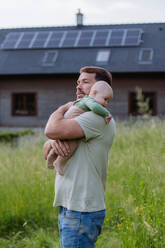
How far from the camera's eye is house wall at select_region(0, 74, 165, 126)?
72.2ft

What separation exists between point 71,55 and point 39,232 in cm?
1918

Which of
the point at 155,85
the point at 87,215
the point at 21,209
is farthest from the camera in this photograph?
the point at 155,85

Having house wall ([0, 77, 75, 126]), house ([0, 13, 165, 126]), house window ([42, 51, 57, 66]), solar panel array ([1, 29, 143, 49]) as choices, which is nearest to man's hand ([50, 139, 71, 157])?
house ([0, 13, 165, 126])

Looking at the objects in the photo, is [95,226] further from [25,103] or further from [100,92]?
[25,103]

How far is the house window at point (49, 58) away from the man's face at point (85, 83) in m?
20.4

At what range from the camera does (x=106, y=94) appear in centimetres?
256

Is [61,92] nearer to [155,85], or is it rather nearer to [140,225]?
[155,85]

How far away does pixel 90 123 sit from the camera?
248 centimetres

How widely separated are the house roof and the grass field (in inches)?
625

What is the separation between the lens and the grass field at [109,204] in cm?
385

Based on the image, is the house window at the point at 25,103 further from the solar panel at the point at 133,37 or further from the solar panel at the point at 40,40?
the solar panel at the point at 133,37

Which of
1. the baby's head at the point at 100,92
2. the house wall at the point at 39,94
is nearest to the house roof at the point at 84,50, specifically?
the house wall at the point at 39,94

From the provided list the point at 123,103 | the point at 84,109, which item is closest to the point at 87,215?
the point at 84,109

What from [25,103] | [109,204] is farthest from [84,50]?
[109,204]
